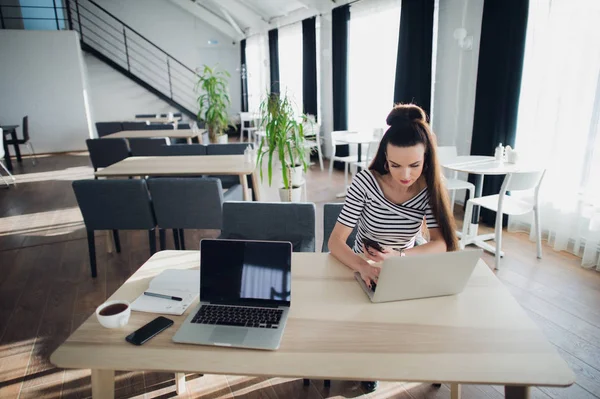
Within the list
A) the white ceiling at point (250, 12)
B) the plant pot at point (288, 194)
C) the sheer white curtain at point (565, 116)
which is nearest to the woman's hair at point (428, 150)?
the sheer white curtain at point (565, 116)

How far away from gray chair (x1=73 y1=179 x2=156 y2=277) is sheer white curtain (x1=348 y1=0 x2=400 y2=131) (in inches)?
135

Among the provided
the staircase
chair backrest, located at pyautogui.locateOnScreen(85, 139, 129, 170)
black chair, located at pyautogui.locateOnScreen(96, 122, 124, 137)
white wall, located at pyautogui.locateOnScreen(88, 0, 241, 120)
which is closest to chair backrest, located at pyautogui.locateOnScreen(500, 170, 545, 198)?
chair backrest, located at pyautogui.locateOnScreen(85, 139, 129, 170)

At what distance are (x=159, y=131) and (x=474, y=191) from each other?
434 cm

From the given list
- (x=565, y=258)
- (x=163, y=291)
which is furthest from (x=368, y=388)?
(x=565, y=258)

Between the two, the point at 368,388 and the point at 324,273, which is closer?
the point at 324,273

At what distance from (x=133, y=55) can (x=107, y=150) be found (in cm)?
593

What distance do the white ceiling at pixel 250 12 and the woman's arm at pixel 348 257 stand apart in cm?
512

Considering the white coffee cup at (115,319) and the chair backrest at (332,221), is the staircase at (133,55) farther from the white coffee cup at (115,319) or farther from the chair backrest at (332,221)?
the white coffee cup at (115,319)

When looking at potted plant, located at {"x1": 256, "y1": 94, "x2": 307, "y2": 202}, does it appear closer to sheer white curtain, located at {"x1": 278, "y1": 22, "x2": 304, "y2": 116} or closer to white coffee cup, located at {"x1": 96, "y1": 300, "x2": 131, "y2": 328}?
white coffee cup, located at {"x1": 96, "y1": 300, "x2": 131, "y2": 328}

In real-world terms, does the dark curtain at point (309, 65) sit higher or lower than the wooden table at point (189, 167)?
higher

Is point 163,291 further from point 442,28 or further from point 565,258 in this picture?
point 442,28

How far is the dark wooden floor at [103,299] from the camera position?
174 cm

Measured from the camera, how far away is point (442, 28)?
420 cm

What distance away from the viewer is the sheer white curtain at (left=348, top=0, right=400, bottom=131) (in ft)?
16.4
